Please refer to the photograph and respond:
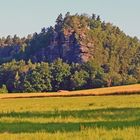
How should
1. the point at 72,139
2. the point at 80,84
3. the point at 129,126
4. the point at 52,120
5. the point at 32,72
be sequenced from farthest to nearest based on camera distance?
the point at 32,72, the point at 80,84, the point at 52,120, the point at 129,126, the point at 72,139

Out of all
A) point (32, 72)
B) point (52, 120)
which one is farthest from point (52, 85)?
point (52, 120)

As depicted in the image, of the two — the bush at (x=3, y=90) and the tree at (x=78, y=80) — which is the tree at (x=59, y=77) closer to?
the tree at (x=78, y=80)

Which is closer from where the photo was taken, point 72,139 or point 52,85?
point 72,139

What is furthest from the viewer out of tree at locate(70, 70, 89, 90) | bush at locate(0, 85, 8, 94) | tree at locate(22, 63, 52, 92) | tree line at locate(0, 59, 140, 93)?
tree at locate(22, 63, 52, 92)

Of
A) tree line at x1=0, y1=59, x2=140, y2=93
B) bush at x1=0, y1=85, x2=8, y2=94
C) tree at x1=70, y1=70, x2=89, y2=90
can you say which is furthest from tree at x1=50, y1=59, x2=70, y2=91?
bush at x1=0, y1=85, x2=8, y2=94

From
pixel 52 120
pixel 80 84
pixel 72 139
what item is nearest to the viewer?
pixel 72 139

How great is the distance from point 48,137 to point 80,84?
519 ft

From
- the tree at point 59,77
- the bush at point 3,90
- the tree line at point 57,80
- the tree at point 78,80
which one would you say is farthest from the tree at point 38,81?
the tree at point 78,80

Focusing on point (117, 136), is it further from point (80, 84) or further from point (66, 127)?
point (80, 84)

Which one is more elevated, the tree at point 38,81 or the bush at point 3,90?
the tree at point 38,81

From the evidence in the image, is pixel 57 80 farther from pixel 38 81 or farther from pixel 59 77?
pixel 38 81

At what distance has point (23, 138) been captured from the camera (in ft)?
67.1

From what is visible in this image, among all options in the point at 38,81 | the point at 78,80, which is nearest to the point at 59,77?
the point at 38,81

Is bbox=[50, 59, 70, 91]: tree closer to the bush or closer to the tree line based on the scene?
the tree line
